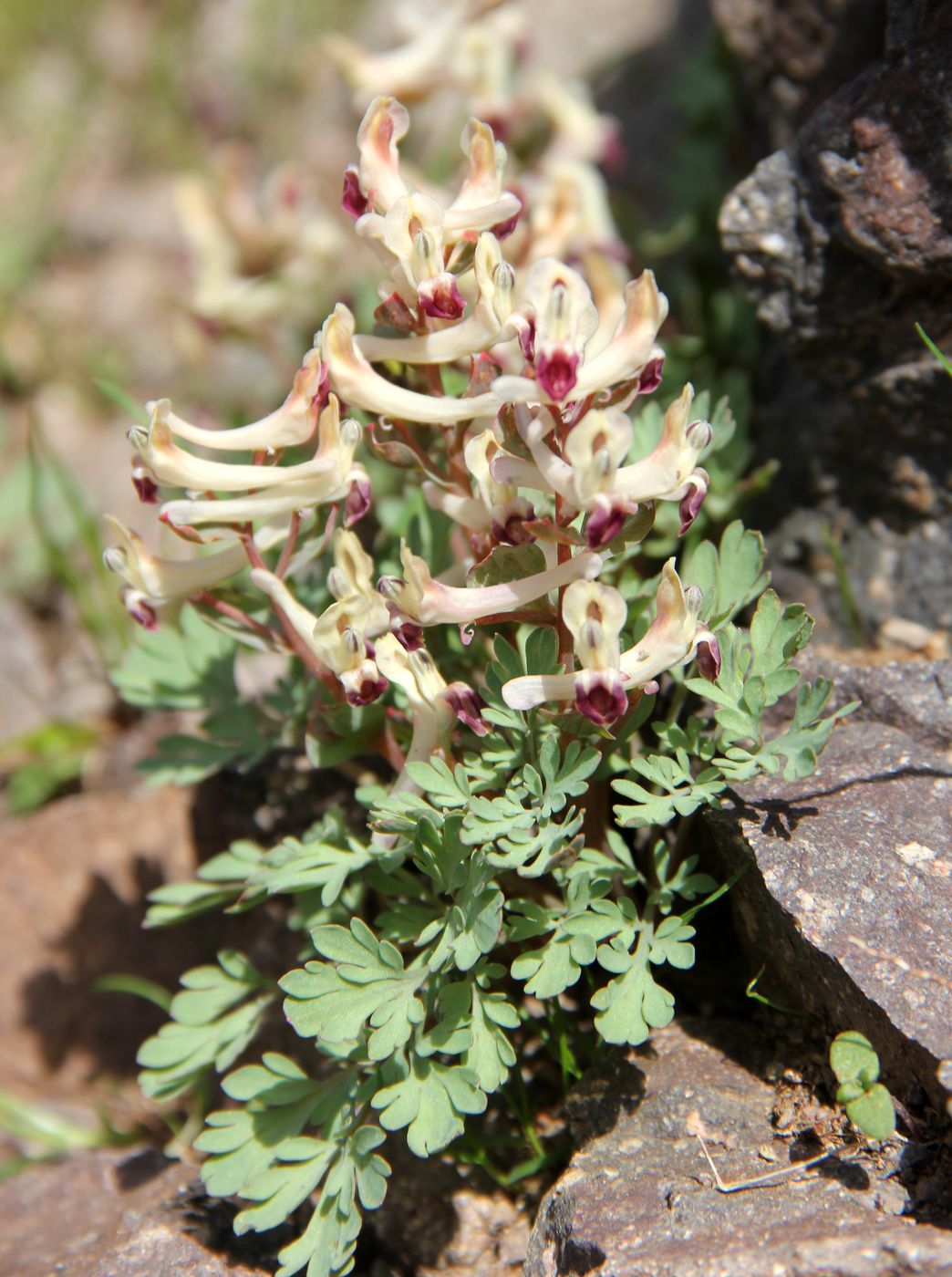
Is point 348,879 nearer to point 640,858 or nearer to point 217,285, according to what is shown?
point 640,858

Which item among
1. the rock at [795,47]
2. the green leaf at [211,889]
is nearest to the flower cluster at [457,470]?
the green leaf at [211,889]

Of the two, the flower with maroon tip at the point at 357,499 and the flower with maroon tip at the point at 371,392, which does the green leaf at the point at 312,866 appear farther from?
the flower with maroon tip at the point at 371,392

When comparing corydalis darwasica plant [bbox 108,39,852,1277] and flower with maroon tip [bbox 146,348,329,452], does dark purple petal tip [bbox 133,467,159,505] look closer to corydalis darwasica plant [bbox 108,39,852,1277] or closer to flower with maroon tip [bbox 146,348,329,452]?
corydalis darwasica plant [bbox 108,39,852,1277]

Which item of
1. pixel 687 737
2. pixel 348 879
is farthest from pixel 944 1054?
pixel 348 879

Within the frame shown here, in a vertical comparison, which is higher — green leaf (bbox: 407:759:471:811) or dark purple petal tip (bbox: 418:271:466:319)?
dark purple petal tip (bbox: 418:271:466:319)

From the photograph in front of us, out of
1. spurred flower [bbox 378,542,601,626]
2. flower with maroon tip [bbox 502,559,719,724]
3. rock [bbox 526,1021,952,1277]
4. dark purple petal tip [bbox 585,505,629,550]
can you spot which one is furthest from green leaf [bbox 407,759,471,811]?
rock [bbox 526,1021,952,1277]

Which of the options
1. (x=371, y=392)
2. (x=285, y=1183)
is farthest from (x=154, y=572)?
(x=285, y=1183)
